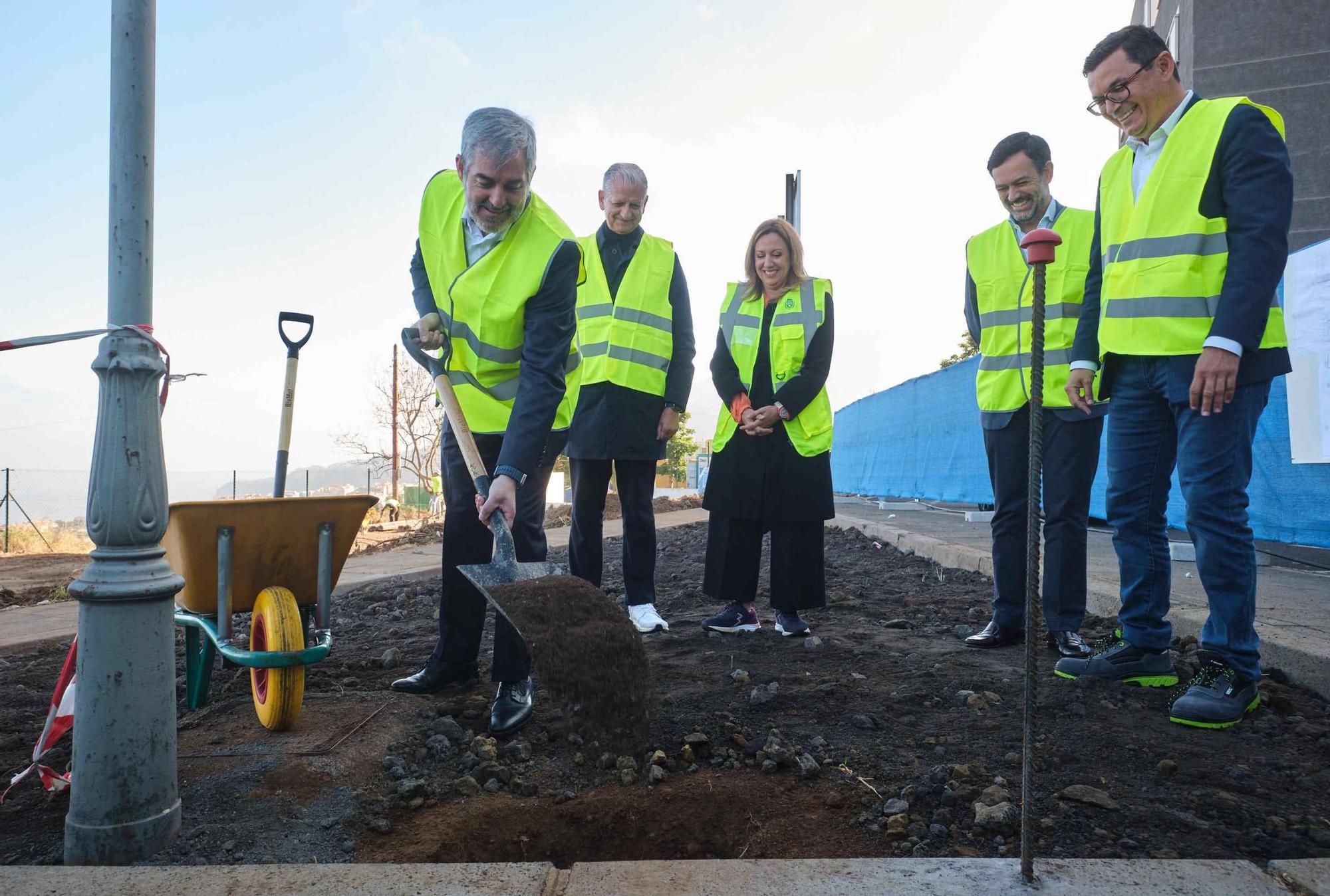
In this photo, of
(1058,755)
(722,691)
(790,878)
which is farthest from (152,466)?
(1058,755)

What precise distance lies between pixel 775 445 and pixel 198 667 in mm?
2491

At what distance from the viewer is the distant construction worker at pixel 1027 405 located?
11.0 feet

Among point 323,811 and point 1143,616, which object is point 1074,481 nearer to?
point 1143,616

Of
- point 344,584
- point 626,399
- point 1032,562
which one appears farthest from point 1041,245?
point 344,584

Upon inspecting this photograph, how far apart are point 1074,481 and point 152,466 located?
3.17 metres

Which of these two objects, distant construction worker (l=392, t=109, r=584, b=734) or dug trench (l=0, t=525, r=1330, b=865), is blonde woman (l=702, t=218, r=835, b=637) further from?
distant construction worker (l=392, t=109, r=584, b=734)

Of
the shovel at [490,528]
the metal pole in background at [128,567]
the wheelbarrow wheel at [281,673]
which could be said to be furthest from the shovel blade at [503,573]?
the metal pole in background at [128,567]

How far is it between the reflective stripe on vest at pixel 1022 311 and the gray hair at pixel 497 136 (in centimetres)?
205

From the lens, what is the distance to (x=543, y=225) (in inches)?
110

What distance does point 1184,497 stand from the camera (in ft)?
8.50

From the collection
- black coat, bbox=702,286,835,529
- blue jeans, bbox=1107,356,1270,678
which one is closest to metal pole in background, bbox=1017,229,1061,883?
blue jeans, bbox=1107,356,1270,678

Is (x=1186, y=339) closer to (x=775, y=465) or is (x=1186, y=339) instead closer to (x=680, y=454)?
(x=775, y=465)

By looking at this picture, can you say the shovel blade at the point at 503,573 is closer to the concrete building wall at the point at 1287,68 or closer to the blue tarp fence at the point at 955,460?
the blue tarp fence at the point at 955,460

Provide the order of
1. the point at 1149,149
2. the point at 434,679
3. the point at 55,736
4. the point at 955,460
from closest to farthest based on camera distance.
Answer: the point at 55,736 → the point at 1149,149 → the point at 434,679 → the point at 955,460
